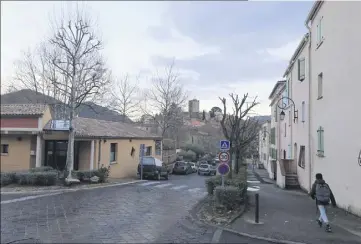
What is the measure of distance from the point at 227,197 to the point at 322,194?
2892mm

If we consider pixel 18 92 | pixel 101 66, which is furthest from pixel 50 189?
pixel 18 92

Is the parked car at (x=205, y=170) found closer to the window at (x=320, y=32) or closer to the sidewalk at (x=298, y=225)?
the window at (x=320, y=32)

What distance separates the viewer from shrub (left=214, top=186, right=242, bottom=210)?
10.1 metres

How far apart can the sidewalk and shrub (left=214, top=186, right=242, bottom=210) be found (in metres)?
0.49

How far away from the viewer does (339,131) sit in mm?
11312

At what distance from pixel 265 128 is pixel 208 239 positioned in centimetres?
3880

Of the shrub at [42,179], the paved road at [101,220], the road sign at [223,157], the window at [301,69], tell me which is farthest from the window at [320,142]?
the shrub at [42,179]

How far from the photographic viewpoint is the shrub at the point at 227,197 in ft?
33.3

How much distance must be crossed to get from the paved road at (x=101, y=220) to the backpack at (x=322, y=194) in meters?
2.74

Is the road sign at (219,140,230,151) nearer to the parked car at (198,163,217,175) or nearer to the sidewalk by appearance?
the sidewalk

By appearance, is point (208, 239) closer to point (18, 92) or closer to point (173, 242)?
point (173, 242)

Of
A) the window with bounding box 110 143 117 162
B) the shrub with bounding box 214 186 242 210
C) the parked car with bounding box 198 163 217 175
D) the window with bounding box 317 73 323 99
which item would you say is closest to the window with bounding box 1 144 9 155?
the shrub with bounding box 214 186 242 210

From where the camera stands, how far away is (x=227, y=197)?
10133 mm

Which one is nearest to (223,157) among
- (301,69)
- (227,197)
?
(227,197)
